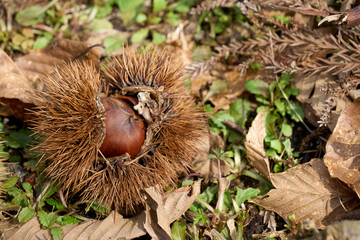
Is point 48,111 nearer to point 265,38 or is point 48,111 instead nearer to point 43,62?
point 43,62

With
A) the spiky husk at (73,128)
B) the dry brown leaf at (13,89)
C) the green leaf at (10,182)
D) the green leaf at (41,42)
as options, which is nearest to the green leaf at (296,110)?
the spiky husk at (73,128)

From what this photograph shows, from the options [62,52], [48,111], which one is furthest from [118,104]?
[62,52]

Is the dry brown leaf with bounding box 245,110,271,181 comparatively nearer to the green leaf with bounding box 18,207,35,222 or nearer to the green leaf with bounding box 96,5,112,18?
the green leaf with bounding box 18,207,35,222

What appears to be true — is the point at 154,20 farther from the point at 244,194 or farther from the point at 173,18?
the point at 244,194

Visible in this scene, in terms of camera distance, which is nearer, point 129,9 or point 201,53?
point 201,53

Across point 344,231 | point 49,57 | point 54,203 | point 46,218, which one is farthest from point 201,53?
point 344,231
